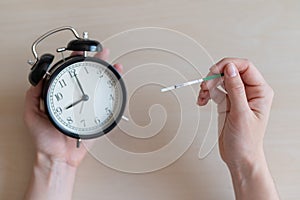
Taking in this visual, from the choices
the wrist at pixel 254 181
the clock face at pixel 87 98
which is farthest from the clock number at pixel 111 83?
the wrist at pixel 254 181

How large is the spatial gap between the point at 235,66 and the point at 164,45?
135 mm

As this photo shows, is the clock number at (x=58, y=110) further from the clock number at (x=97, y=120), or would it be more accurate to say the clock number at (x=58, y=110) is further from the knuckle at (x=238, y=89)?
the knuckle at (x=238, y=89)

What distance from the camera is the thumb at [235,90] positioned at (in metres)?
0.72

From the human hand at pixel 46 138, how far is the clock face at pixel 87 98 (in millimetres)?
83

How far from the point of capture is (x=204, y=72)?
80 centimetres

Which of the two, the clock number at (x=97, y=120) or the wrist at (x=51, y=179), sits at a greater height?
the clock number at (x=97, y=120)

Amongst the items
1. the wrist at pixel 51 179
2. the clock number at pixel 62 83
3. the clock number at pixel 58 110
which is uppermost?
the clock number at pixel 62 83

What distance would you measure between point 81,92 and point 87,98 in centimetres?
1

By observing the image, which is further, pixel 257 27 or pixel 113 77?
pixel 257 27

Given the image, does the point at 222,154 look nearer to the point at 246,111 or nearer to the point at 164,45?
the point at 246,111

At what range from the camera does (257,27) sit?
0.87 metres

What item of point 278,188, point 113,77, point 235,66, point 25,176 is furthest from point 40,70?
point 278,188

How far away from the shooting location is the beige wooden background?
0.82 m

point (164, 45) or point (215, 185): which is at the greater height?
point (164, 45)
